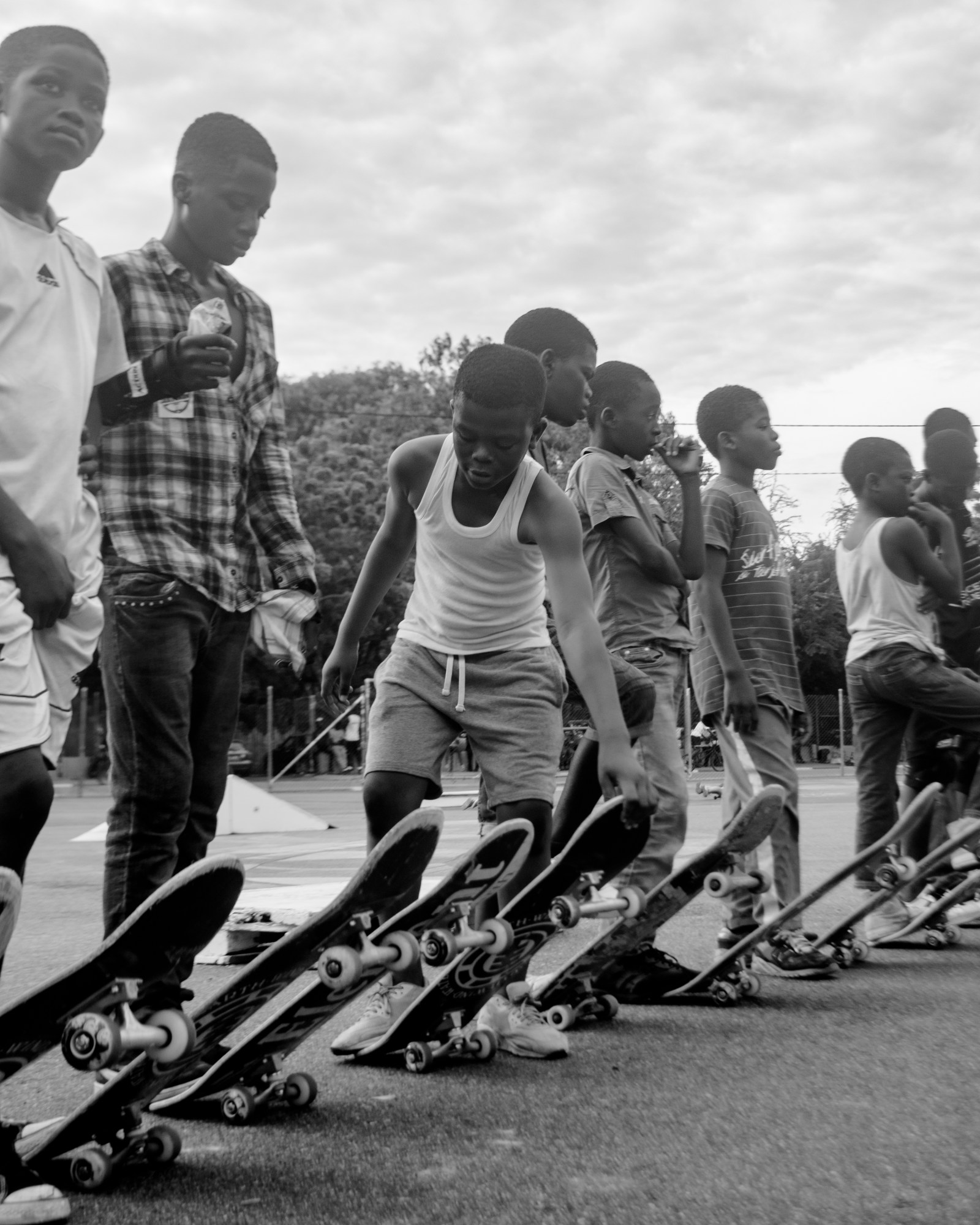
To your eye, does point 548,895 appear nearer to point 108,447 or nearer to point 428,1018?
point 428,1018

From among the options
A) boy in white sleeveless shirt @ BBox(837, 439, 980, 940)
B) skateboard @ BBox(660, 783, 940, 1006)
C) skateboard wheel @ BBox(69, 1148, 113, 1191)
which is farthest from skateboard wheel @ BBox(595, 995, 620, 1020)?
skateboard wheel @ BBox(69, 1148, 113, 1191)

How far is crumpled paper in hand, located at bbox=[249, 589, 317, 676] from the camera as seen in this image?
3.38 metres

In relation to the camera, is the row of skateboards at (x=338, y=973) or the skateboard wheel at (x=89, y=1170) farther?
the skateboard wheel at (x=89, y=1170)

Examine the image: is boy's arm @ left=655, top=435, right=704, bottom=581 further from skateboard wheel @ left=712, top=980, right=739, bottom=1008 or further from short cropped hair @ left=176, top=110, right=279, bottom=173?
short cropped hair @ left=176, top=110, right=279, bottom=173

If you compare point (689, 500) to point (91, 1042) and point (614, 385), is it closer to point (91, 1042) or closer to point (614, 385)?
point (614, 385)

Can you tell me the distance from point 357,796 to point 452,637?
19.9 m

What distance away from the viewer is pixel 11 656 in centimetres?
236

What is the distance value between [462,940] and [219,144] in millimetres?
1928

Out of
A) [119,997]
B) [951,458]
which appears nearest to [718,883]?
[119,997]

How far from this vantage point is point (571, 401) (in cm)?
432

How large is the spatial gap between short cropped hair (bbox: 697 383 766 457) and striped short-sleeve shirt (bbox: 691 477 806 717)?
0.88 ft

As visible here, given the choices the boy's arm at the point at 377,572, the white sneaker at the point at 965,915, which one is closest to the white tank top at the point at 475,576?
the boy's arm at the point at 377,572

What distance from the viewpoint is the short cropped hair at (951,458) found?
5.94 meters

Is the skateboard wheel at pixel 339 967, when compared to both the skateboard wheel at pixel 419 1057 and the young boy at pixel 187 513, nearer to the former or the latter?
the young boy at pixel 187 513
